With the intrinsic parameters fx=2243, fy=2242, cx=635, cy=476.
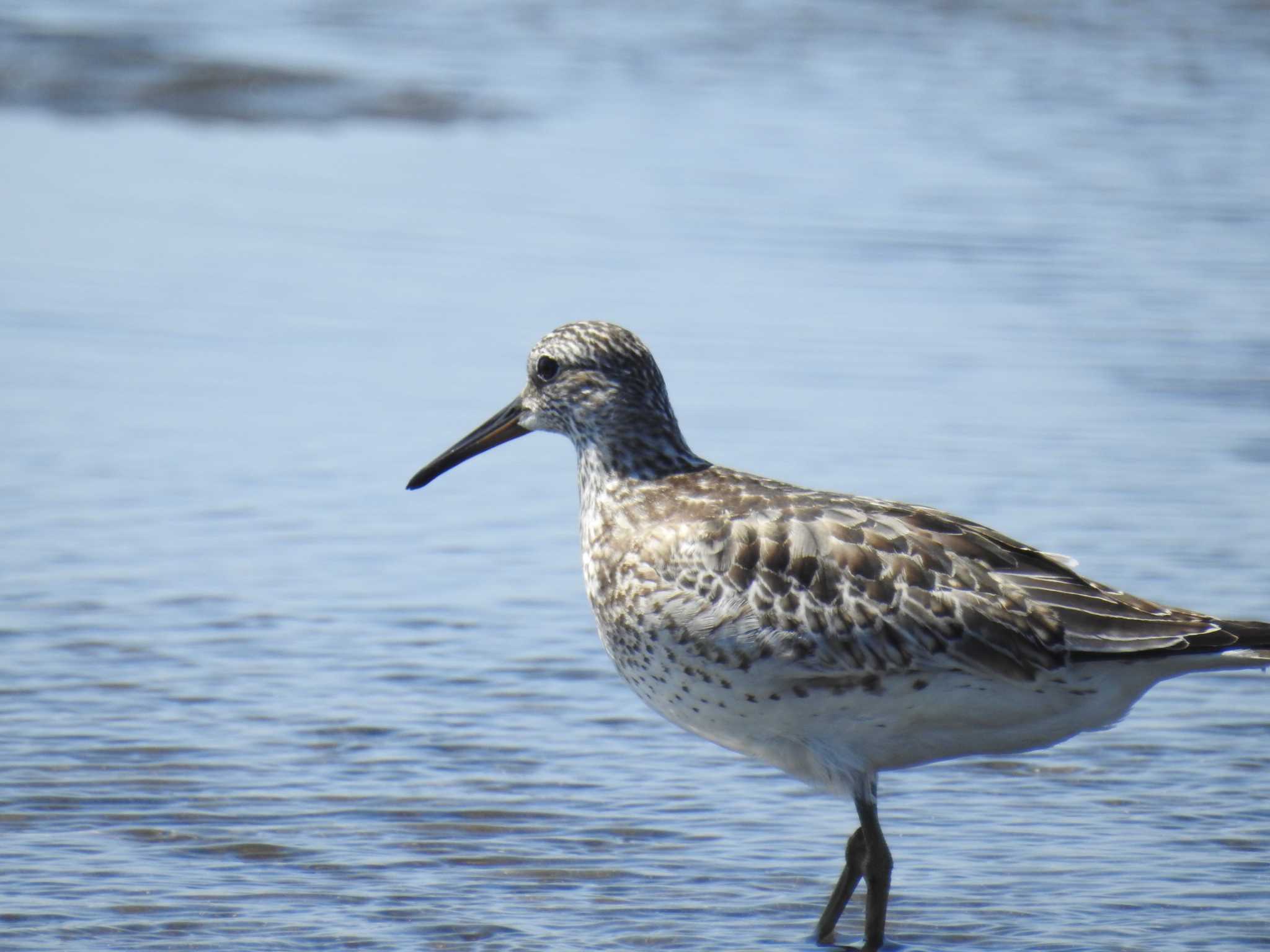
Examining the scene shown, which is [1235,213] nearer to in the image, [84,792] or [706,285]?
[706,285]

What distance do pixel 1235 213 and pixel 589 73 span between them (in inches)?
245

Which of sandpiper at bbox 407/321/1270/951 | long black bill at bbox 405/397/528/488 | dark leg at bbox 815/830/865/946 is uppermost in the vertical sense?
long black bill at bbox 405/397/528/488

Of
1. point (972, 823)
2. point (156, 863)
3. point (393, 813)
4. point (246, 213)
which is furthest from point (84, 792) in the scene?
point (246, 213)

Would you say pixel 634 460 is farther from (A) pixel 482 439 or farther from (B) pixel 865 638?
(B) pixel 865 638

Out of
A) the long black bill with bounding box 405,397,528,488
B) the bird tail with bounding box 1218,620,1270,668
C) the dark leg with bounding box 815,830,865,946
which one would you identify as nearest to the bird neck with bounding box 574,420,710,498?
the long black bill with bounding box 405,397,528,488

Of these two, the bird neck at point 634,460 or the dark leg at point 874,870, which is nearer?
the dark leg at point 874,870

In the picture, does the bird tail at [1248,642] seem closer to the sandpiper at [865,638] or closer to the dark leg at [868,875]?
the sandpiper at [865,638]

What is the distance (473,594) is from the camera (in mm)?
8914

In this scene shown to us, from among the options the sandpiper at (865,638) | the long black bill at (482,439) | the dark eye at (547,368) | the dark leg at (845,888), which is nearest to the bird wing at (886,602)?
the sandpiper at (865,638)

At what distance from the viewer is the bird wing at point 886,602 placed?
6047mm

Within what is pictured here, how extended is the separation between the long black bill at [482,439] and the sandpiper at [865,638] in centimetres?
80

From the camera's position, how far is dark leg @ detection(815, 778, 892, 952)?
20.8 ft

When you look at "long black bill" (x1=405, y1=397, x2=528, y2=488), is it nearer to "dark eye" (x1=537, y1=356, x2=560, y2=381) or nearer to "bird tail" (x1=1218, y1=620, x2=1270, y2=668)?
"dark eye" (x1=537, y1=356, x2=560, y2=381)

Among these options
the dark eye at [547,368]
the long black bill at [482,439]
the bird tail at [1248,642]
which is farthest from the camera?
the long black bill at [482,439]
